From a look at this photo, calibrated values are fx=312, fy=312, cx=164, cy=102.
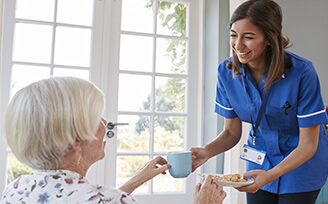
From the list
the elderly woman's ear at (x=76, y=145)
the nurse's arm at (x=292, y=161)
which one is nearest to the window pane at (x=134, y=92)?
the nurse's arm at (x=292, y=161)

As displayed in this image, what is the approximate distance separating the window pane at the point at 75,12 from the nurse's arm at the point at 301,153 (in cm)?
180

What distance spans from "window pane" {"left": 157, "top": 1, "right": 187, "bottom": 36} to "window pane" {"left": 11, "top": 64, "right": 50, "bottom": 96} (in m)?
0.98

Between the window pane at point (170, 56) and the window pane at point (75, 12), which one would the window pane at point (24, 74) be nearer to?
the window pane at point (75, 12)

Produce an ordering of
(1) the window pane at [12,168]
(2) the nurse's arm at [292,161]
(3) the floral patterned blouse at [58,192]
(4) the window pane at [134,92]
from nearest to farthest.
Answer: (3) the floral patterned blouse at [58,192]
(2) the nurse's arm at [292,161]
(1) the window pane at [12,168]
(4) the window pane at [134,92]

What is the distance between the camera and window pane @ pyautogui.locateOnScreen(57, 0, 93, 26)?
238 centimetres

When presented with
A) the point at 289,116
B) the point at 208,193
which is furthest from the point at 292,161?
the point at 208,193

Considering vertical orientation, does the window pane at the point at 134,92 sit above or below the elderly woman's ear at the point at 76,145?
above

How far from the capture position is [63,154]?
0.88m

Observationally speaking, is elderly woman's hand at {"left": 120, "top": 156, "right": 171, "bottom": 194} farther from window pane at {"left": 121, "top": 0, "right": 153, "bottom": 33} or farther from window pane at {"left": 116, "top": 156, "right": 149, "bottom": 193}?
window pane at {"left": 121, "top": 0, "right": 153, "bottom": 33}

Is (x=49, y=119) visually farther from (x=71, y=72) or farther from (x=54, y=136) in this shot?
(x=71, y=72)

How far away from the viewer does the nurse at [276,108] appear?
50.6 inches

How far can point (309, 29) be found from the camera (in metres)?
2.69

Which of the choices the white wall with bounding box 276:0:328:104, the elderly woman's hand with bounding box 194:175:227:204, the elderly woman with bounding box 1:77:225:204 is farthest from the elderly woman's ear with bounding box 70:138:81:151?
the white wall with bounding box 276:0:328:104

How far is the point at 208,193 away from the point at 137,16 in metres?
1.82
